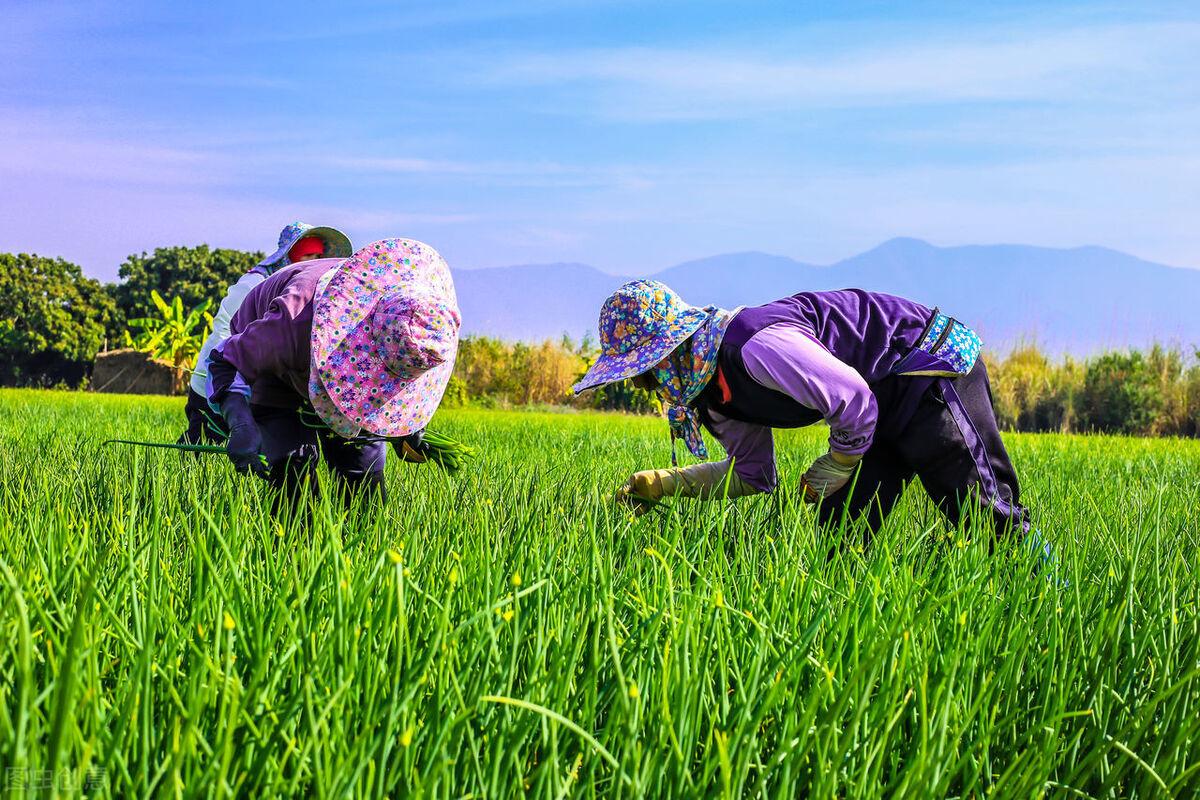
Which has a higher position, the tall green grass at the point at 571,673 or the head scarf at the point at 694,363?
the head scarf at the point at 694,363

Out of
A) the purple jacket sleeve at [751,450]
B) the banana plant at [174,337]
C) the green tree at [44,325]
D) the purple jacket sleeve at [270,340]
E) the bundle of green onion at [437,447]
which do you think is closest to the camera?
the purple jacket sleeve at [270,340]

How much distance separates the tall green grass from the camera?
1.20 metres

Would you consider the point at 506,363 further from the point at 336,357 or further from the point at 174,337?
the point at 336,357

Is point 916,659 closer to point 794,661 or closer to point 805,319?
point 794,661

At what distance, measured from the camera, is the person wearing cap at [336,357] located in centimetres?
281

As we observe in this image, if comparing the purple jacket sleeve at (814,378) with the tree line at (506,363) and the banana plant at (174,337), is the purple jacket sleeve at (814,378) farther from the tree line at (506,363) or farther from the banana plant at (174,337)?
the banana plant at (174,337)


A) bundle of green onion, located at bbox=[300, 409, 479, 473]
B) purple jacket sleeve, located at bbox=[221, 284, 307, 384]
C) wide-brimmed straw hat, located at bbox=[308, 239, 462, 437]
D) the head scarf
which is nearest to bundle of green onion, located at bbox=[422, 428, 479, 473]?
bundle of green onion, located at bbox=[300, 409, 479, 473]

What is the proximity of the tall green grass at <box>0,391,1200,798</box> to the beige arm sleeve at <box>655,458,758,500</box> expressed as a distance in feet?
1.99

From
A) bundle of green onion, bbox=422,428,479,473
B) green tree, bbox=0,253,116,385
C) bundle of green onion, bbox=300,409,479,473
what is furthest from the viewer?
green tree, bbox=0,253,116,385

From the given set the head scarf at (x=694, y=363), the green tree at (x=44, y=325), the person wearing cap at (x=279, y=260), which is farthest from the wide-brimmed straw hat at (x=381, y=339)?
the green tree at (x=44, y=325)

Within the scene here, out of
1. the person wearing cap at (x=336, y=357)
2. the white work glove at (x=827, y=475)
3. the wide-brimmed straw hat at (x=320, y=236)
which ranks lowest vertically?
the white work glove at (x=827, y=475)

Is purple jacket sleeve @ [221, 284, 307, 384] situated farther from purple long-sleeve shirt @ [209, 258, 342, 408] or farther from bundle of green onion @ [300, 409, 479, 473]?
bundle of green onion @ [300, 409, 479, 473]

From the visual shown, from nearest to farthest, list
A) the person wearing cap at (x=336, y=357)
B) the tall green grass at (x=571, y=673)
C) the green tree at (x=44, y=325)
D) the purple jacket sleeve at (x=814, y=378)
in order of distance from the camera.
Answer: the tall green grass at (x=571, y=673), the purple jacket sleeve at (x=814, y=378), the person wearing cap at (x=336, y=357), the green tree at (x=44, y=325)

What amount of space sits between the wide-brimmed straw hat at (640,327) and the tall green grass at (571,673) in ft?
1.49
